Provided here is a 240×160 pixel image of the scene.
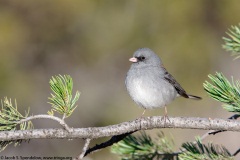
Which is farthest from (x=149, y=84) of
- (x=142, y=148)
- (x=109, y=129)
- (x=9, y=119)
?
(x=9, y=119)

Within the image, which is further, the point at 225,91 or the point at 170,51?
the point at 170,51

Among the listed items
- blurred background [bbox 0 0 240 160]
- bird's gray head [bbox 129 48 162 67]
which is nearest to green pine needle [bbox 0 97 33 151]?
bird's gray head [bbox 129 48 162 67]

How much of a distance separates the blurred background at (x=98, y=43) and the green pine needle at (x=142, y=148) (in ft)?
9.13

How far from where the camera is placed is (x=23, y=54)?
18.2ft

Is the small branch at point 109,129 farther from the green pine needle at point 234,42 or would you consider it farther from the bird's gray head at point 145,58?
the bird's gray head at point 145,58

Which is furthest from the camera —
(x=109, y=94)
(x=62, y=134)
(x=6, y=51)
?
(x=109, y=94)

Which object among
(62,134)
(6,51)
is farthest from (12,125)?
(6,51)

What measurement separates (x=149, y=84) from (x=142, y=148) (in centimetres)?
121

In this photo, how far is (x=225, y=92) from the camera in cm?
206

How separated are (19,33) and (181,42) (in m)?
2.00

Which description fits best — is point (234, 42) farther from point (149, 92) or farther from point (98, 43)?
point (98, 43)

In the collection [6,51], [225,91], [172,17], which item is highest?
[172,17]

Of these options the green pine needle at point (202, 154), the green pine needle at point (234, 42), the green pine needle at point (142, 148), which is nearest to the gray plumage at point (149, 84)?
the green pine needle at point (142, 148)

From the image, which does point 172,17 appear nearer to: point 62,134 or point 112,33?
point 112,33
